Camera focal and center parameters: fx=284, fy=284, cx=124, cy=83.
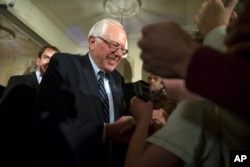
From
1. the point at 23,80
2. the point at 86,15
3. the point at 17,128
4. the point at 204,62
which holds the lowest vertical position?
the point at 17,128

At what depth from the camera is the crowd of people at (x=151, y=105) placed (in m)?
0.39

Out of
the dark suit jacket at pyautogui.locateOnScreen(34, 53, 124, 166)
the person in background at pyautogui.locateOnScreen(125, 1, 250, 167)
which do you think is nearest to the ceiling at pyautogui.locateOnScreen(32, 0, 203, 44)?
the dark suit jacket at pyautogui.locateOnScreen(34, 53, 124, 166)

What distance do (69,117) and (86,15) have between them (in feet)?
9.48

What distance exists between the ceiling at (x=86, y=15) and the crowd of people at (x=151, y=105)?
2176 mm

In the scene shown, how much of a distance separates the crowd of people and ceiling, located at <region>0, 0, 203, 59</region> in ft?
7.14

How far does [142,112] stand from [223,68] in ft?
1.60

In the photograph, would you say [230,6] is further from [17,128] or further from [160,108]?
[17,128]

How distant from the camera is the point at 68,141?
3.67 feet

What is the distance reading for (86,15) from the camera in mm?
3857

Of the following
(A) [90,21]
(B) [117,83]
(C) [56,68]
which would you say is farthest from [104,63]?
(A) [90,21]

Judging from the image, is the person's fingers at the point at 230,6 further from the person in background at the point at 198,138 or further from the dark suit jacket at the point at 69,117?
the dark suit jacket at the point at 69,117

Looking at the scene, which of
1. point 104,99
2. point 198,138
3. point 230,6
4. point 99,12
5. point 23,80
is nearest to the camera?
point 198,138

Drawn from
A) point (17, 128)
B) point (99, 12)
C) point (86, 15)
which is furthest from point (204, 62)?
point (86, 15)

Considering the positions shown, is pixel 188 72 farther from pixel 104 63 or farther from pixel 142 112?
pixel 104 63
